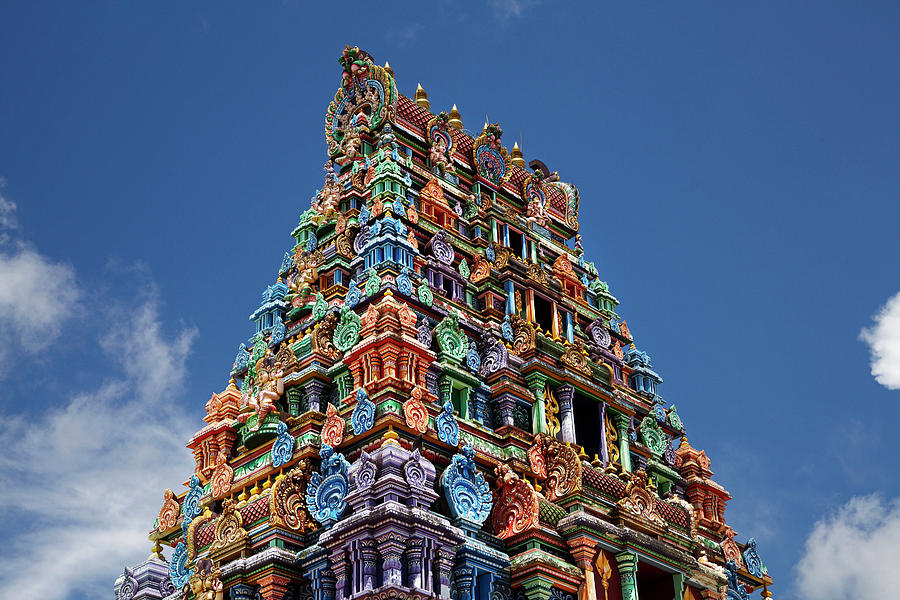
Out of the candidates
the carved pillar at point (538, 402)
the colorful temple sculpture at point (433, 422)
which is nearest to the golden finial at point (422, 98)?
the colorful temple sculpture at point (433, 422)

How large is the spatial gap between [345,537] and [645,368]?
16.2 m

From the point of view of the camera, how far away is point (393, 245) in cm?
3177

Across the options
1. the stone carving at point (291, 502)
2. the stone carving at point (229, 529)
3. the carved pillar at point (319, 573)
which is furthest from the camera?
the stone carving at point (229, 529)

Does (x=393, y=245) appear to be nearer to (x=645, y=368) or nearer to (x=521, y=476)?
(x=521, y=476)

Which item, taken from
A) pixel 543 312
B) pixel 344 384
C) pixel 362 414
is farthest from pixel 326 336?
pixel 543 312

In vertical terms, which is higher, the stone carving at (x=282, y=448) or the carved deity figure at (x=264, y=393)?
the carved deity figure at (x=264, y=393)

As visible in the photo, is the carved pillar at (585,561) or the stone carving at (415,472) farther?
the carved pillar at (585,561)

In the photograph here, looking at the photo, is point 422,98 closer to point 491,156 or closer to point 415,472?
point 491,156

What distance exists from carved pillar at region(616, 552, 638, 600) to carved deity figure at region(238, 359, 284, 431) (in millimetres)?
9844

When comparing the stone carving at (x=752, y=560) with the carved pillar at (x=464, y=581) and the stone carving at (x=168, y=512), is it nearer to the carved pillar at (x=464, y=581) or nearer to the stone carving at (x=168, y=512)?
the carved pillar at (x=464, y=581)

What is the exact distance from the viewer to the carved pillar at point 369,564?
2388 cm

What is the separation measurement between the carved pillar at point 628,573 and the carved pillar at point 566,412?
4.04 metres

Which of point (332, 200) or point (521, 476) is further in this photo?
point (332, 200)

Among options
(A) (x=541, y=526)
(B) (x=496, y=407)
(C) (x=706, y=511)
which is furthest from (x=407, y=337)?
(C) (x=706, y=511)
